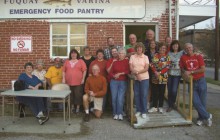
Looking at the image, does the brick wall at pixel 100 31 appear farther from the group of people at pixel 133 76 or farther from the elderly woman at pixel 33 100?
the elderly woman at pixel 33 100

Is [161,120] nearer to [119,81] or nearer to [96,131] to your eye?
[119,81]

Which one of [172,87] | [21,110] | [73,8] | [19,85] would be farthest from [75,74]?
[172,87]

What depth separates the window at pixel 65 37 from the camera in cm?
912

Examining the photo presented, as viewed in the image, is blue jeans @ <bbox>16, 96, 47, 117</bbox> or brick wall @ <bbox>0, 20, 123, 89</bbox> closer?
blue jeans @ <bbox>16, 96, 47, 117</bbox>

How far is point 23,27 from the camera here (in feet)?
29.6

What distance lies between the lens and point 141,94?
711 cm

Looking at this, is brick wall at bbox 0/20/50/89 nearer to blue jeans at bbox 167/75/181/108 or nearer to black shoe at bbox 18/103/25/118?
black shoe at bbox 18/103/25/118

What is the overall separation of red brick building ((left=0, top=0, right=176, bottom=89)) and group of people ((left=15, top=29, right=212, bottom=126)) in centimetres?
119

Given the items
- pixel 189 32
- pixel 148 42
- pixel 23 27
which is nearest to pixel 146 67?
pixel 148 42

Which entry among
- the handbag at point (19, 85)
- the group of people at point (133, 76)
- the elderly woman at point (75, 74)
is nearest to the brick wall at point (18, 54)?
the group of people at point (133, 76)

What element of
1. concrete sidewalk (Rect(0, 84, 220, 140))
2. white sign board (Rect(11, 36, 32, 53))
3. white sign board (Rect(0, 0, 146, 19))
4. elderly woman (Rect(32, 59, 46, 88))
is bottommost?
concrete sidewalk (Rect(0, 84, 220, 140))

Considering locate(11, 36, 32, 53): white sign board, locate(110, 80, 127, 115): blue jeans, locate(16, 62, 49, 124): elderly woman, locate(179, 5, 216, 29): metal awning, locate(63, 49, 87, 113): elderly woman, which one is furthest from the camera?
locate(179, 5, 216, 29): metal awning

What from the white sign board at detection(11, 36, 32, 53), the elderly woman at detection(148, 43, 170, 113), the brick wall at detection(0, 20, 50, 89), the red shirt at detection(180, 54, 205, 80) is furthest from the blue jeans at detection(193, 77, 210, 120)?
the white sign board at detection(11, 36, 32, 53)

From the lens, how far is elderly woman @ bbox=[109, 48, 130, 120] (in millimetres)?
7309
